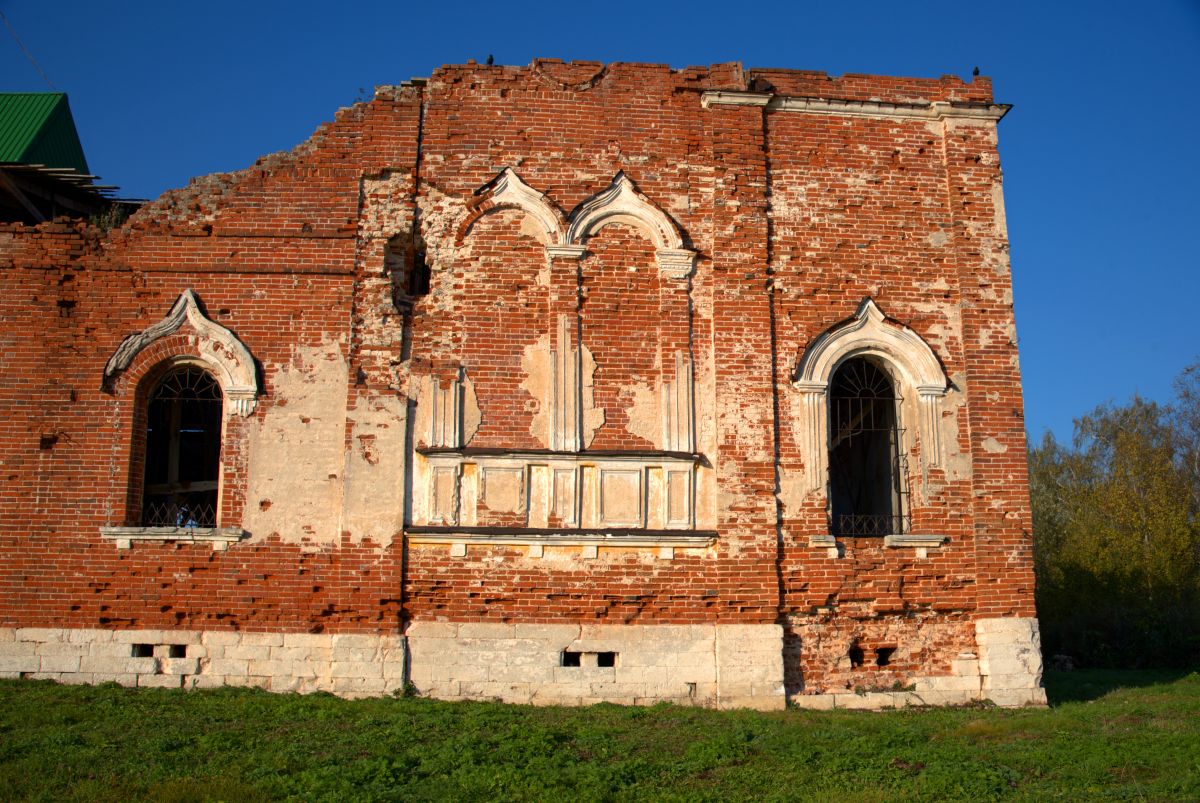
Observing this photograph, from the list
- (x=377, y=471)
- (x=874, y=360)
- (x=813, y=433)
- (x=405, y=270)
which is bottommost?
(x=377, y=471)

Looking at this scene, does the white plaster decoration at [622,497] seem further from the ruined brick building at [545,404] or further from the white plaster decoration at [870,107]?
the white plaster decoration at [870,107]

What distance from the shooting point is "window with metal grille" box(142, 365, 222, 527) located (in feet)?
37.2

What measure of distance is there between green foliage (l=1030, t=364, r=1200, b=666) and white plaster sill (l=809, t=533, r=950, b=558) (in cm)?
812

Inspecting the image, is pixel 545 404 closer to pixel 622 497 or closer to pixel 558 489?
pixel 558 489

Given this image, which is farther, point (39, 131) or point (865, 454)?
point (39, 131)

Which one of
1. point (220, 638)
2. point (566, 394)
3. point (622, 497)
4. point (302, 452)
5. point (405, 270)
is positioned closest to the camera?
point (220, 638)

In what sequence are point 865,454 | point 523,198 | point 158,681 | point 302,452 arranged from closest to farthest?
point 158,681, point 302,452, point 523,198, point 865,454

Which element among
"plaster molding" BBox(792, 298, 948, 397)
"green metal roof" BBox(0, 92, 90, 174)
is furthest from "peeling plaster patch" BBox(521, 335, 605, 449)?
"green metal roof" BBox(0, 92, 90, 174)

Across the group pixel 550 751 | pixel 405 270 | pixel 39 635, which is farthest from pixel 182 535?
pixel 550 751

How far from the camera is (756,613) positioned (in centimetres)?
1081

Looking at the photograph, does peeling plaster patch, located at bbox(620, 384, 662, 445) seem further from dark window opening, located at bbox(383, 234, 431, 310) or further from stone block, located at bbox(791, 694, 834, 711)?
stone block, located at bbox(791, 694, 834, 711)

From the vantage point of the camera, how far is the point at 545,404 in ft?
36.5

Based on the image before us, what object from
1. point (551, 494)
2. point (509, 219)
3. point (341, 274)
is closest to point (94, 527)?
point (341, 274)

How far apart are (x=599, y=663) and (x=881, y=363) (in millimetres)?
4437
